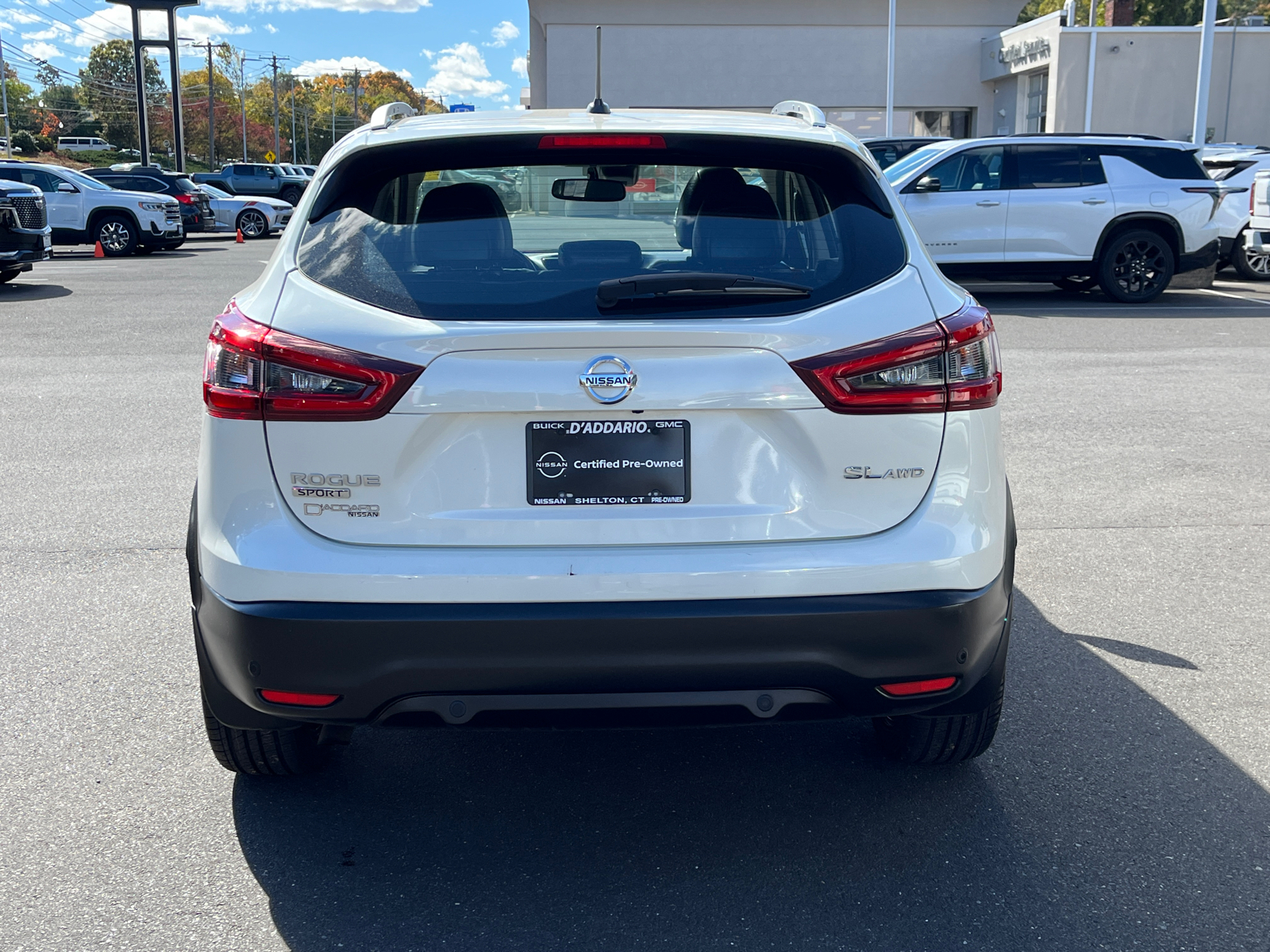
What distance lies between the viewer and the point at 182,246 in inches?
1200

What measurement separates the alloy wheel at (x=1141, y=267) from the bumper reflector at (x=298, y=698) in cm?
1451

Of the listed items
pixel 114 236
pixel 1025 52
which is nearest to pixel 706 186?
pixel 114 236

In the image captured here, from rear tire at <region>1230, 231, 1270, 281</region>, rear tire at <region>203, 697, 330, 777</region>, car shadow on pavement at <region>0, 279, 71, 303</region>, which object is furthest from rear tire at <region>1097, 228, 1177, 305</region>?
rear tire at <region>203, 697, 330, 777</region>

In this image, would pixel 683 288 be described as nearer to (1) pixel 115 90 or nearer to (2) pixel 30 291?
(2) pixel 30 291

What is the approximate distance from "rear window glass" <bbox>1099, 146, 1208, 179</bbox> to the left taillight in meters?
14.5

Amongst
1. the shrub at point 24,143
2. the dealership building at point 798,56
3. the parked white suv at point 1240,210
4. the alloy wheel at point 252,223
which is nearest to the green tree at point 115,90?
the shrub at point 24,143

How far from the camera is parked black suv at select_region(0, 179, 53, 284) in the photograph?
1719 centimetres

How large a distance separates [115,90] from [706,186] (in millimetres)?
165432

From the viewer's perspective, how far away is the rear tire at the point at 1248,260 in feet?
59.0

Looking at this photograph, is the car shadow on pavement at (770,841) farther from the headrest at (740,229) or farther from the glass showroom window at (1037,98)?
the glass showroom window at (1037,98)

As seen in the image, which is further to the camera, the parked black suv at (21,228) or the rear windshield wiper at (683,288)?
the parked black suv at (21,228)

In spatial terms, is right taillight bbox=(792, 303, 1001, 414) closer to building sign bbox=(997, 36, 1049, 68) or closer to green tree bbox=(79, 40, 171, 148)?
building sign bbox=(997, 36, 1049, 68)

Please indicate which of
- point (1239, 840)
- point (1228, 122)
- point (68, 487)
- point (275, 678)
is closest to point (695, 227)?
point (275, 678)

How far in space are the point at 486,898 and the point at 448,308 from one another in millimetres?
1325
